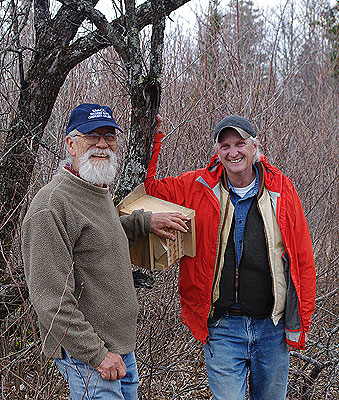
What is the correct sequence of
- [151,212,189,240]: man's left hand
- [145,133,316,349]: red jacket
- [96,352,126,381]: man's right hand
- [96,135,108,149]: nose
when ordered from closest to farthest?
[96,352,126,381]: man's right hand
[96,135,108,149]: nose
[151,212,189,240]: man's left hand
[145,133,316,349]: red jacket

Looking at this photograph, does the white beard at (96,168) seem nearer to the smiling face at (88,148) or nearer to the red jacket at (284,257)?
the smiling face at (88,148)

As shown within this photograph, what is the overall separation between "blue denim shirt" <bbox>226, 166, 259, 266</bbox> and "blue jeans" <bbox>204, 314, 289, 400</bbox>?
45 centimetres

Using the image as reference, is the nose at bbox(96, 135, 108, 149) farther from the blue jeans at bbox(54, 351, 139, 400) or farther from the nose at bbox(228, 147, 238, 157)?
the blue jeans at bbox(54, 351, 139, 400)

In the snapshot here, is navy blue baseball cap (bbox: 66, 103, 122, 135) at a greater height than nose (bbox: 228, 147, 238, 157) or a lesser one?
greater

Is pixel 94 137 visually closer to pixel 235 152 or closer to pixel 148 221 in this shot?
pixel 148 221

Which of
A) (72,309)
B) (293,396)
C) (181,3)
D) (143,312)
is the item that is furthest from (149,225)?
(293,396)

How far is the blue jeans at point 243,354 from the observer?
9.12 ft

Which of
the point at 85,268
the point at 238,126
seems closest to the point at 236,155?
the point at 238,126

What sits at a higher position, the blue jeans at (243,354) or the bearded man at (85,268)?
the bearded man at (85,268)

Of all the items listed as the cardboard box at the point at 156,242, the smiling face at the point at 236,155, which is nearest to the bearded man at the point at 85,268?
the cardboard box at the point at 156,242

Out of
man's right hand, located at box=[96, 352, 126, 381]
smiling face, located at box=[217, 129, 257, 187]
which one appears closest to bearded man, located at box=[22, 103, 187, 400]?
man's right hand, located at box=[96, 352, 126, 381]

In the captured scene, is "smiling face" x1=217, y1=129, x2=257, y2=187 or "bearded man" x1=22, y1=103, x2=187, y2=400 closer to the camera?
"bearded man" x1=22, y1=103, x2=187, y2=400

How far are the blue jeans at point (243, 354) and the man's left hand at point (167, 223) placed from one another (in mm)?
713

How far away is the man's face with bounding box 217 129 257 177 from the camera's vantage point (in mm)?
2812
